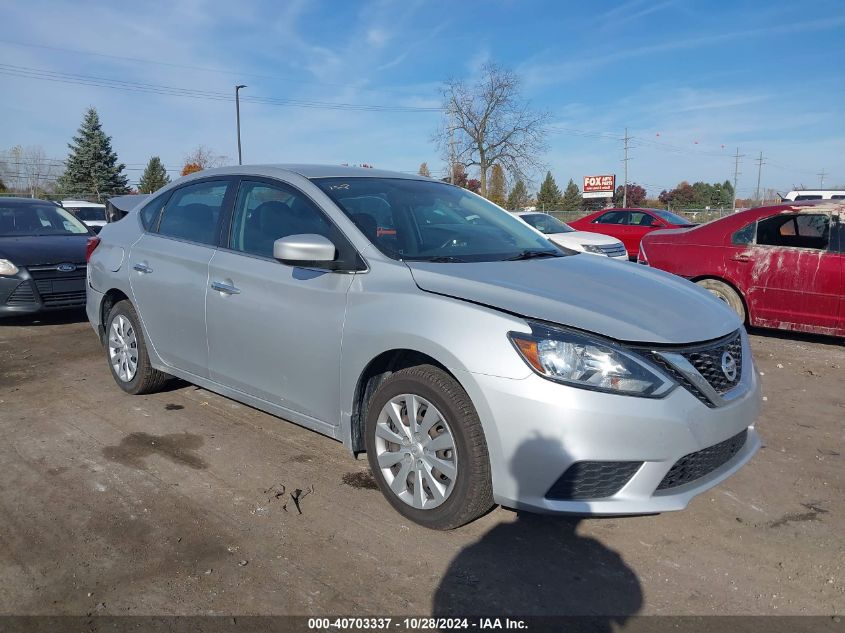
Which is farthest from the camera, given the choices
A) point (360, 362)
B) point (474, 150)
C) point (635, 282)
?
point (474, 150)

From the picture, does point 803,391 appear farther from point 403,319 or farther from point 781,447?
point 403,319

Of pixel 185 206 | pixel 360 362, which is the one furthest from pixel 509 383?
pixel 185 206

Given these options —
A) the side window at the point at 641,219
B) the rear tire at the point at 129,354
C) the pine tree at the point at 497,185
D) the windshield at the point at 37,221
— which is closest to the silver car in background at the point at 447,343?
the rear tire at the point at 129,354

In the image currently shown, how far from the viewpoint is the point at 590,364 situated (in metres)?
2.70

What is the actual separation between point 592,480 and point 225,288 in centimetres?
240

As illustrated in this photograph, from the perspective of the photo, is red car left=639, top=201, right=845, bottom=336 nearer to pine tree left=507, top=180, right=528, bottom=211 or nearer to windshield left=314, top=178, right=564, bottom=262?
windshield left=314, top=178, right=564, bottom=262

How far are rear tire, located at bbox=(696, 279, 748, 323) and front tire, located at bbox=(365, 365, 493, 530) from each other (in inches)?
212

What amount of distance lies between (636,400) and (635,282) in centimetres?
100

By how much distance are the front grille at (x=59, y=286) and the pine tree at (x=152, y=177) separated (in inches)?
2041

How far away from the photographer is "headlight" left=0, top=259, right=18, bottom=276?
24.2ft

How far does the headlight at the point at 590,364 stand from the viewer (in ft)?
8.80

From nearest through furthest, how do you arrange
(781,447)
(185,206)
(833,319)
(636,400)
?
(636,400) → (781,447) → (185,206) → (833,319)

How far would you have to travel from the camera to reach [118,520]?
10.5 ft

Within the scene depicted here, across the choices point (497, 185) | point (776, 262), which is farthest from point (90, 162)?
point (776, 262)
